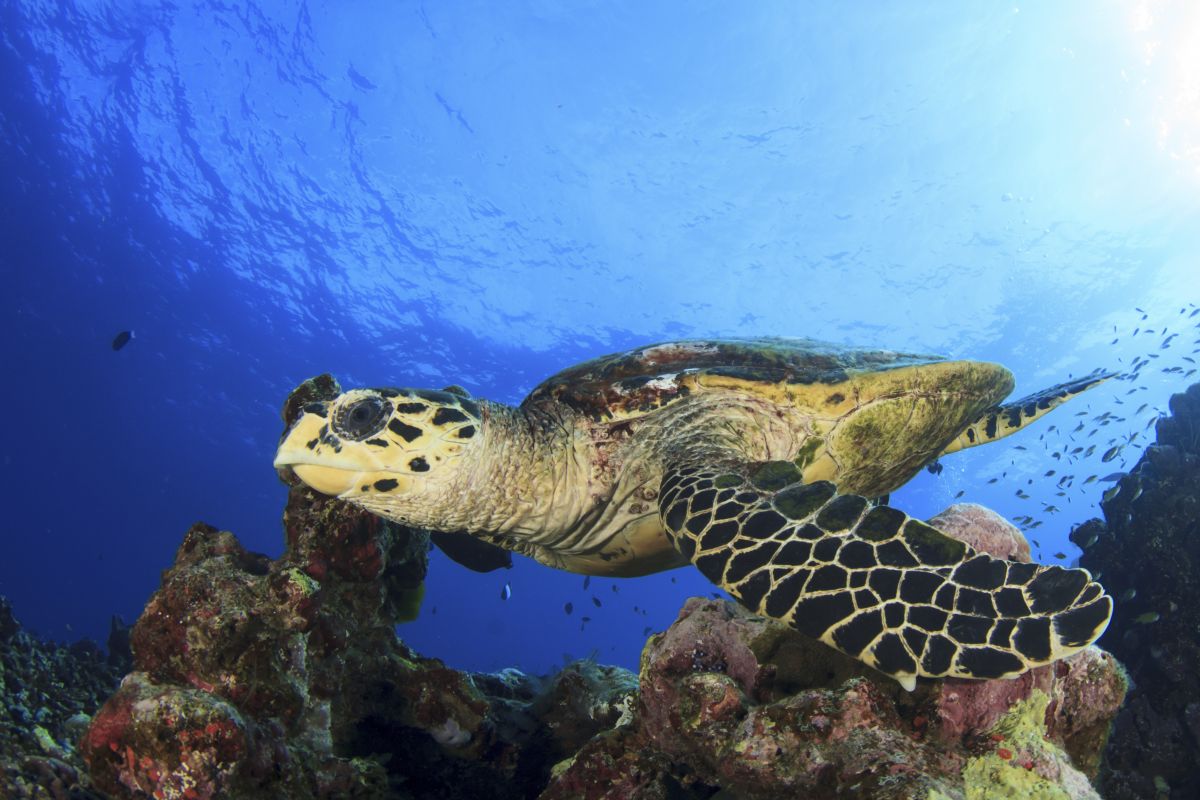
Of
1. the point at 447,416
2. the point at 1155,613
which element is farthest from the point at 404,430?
the point at 1155,613

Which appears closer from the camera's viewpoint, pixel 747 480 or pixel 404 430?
pixel 747 480

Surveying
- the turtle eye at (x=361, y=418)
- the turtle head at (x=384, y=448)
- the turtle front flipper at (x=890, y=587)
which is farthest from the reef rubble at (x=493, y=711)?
the turtle eye at (x=361, y=418)

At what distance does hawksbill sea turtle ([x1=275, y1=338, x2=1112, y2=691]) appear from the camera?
1.85m

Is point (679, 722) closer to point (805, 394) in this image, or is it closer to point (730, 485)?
point (730, 485)

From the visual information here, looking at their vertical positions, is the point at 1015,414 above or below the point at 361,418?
above

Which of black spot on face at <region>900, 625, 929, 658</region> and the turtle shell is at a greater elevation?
the turtle shell

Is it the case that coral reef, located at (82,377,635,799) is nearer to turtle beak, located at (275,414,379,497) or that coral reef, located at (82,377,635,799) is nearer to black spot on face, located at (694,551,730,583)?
turtle beak, located at (275,414,379,497)

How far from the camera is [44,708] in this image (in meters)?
5.93

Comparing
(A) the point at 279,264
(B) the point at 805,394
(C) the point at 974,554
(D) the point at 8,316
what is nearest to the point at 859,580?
(C) the point at 974,554

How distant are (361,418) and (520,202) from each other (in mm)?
29906

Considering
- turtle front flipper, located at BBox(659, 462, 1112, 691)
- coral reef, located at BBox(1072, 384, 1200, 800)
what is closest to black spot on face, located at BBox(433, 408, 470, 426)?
turtle front flipper, located at BBox(659, 462, 1112, 691)

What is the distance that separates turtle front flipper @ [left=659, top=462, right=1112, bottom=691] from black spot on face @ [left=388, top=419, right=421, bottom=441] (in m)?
1.51

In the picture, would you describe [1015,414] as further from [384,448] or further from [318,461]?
[318,461]

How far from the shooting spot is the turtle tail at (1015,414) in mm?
5059
